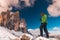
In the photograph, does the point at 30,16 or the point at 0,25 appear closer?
the point at 0,25

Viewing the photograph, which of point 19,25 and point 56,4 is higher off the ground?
point 56,4

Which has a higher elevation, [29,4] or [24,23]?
[29,4]

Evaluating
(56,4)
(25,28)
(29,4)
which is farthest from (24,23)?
(56,4)

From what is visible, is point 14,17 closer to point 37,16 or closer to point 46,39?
point 37,16

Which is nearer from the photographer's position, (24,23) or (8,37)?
(8,37)

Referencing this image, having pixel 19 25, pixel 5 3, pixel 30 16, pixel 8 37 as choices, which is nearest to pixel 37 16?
pixel 30 16

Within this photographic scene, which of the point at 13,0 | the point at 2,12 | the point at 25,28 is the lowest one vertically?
the point at 25,28

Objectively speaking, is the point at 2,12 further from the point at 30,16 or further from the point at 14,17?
the point at 30,16

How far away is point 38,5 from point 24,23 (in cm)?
82

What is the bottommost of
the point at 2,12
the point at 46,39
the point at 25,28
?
the point at 46,39

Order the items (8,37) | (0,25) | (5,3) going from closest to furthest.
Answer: (8,37) < (0,25) < (5,3)

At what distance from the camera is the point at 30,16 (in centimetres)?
746

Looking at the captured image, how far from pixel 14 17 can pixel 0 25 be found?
2.17 ft

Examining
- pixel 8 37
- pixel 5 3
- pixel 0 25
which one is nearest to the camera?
pixel 8 37
